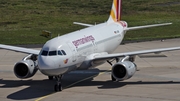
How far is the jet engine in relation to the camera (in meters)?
30.4

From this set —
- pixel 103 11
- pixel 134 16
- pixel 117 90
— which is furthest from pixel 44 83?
pixel 103 11

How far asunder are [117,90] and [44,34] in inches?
1049

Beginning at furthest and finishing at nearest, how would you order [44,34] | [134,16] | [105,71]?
1. [134,16]
2. [44,34]
3. [105,71]

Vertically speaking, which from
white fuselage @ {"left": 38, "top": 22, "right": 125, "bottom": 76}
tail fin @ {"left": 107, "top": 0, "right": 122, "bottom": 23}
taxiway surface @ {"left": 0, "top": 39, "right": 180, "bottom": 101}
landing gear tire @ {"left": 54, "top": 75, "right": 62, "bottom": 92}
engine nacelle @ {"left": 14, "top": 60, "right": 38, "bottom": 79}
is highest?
tail fin @ {"left": 107, "top": 0, "right": 122, "bottom": 23}

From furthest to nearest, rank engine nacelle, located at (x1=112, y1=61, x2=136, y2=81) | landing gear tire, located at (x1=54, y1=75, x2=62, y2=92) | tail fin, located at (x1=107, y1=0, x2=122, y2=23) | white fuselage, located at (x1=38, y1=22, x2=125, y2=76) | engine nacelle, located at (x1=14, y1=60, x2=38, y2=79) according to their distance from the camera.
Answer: tail fin, located at (x1=107, y1=0, x2=122, y2=23) → engine nacelle, located at (x1=14, y1=60, x2=38, y2=79) → engine nacelle, located at (x1=112, y1=61, x2=136, y2=81) → landing gear tire, located at (x1=54, y1=75, x2=62, y2=92) → white fuselage, located at (x1=38, y1=22, x2=125, y2=76)

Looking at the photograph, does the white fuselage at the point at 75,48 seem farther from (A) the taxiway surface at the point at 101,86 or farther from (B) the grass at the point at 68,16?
(B) the grass at the point at 68,16

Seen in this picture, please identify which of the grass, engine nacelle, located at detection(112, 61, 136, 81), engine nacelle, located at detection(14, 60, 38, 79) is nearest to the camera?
engine nacelle, located at detection(112, 61, 136, 81)

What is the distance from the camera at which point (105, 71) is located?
118 ft

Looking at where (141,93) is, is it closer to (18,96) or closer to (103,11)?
(18,96)

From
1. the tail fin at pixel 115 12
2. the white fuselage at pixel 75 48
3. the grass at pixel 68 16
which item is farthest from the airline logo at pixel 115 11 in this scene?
the grass at pixel 68 16

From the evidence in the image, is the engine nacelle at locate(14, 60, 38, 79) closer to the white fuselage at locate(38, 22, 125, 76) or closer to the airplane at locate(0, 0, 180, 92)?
the airplane at locate(0, 0, 180, 92)

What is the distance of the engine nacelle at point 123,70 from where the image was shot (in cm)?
2966

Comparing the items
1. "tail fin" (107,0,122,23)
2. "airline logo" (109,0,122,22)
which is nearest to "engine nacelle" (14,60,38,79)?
"tail fin" (107,0,122,23)

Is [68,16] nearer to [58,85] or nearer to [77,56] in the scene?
[77,56]
